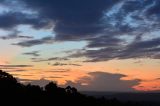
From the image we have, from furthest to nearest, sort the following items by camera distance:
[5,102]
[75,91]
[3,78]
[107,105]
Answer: [107,105] → [75,91] → [3,78] → [5,102]

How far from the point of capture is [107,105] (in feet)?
301

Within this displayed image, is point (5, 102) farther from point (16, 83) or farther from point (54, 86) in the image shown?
point (54, 86)

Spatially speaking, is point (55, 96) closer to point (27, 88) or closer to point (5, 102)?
point (27, 88)

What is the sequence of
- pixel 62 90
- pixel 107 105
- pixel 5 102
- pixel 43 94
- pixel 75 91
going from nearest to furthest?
pixel 5 102 → pixel 43 94 → pixel 62 90 → pixel 75 91 → pixel 107 105

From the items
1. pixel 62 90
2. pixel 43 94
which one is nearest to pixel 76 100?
pixel 62 90

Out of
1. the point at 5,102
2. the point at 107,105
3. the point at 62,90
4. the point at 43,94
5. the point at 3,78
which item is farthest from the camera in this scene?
the point at 107,105

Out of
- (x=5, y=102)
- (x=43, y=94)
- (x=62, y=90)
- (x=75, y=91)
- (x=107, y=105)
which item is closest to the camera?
(x=5, y=102)

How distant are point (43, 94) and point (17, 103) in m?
9.55

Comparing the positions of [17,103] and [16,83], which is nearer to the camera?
[17,103]

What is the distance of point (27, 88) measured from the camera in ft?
222

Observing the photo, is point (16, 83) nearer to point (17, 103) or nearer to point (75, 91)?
point (17, 103)

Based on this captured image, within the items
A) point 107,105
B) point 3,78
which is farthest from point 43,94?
point 107,105

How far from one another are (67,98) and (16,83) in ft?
30.6

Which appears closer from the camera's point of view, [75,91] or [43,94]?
[43,94]
